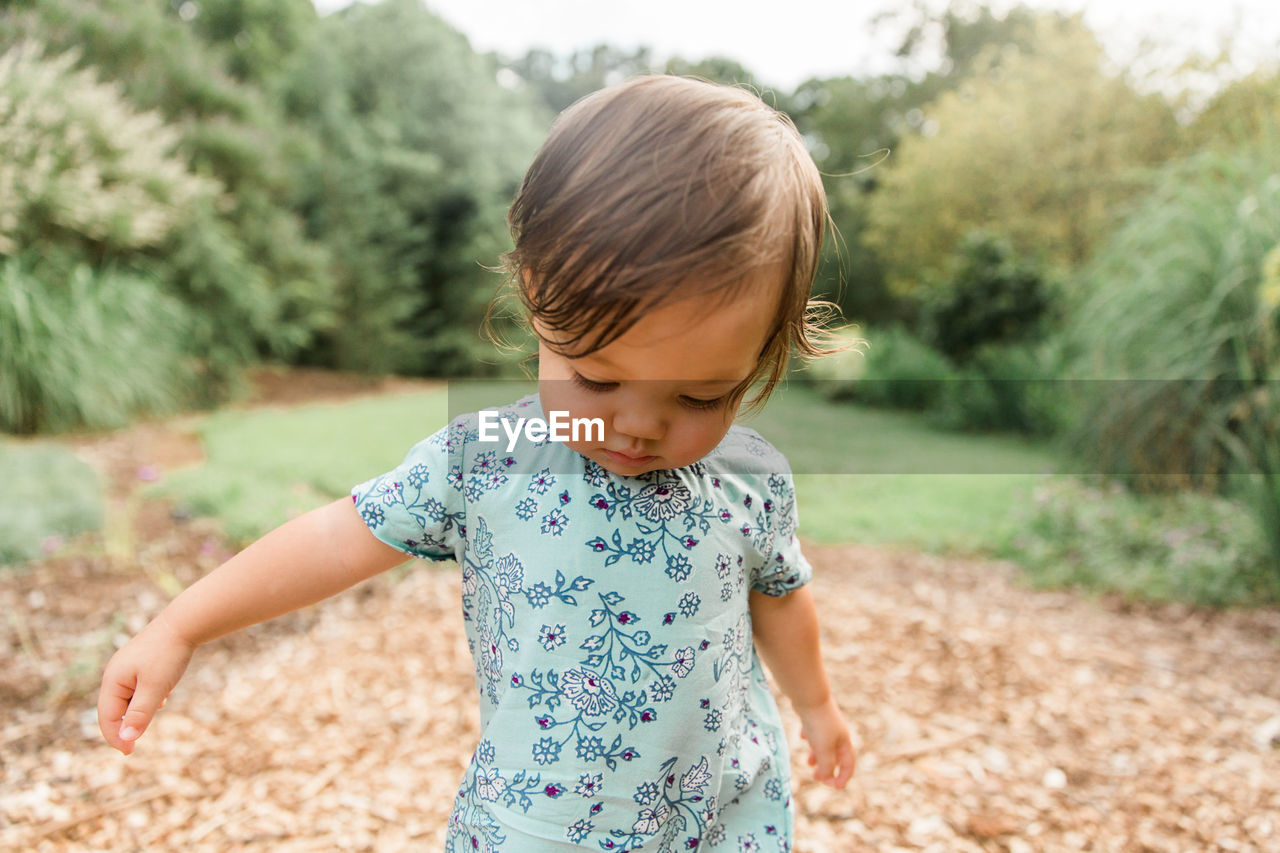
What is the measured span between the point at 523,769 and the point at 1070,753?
186 cm

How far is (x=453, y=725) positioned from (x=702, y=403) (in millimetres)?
1703

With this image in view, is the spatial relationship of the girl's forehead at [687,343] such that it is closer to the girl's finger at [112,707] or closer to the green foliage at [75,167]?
the girl's finger at [112,707]

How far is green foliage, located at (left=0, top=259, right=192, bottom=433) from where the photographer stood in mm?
5918

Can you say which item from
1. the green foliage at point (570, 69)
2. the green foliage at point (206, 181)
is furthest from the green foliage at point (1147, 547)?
the green foliage at point (570, 69)

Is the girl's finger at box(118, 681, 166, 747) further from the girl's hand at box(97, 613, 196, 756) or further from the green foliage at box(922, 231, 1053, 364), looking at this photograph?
the green foliage at box(922, 231, 1053, 364)

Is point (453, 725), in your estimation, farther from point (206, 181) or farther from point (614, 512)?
point (206, 181)

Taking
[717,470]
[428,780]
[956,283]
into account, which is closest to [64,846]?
[428,780]

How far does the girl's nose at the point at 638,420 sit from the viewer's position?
820 millimetres

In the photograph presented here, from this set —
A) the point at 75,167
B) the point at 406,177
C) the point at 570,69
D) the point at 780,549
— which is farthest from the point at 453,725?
the point at 570,69

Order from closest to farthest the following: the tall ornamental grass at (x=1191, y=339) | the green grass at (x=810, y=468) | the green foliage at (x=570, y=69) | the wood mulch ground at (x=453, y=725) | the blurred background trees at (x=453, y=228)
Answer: the wood mulch ground at (x=453, y=725)
the tall ornamental grass at (x=1191, y=339)
the green grass at (x=810, y=468)
the blurred background trees at (x=453, y=228)
the green foliage at (x=570, y=69)

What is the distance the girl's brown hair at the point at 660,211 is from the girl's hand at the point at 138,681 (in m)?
0.58

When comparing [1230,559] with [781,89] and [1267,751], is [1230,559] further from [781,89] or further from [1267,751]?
[781,89]

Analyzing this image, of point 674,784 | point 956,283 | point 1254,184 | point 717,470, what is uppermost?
point 1254,184

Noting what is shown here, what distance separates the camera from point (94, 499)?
3615 millimetres
